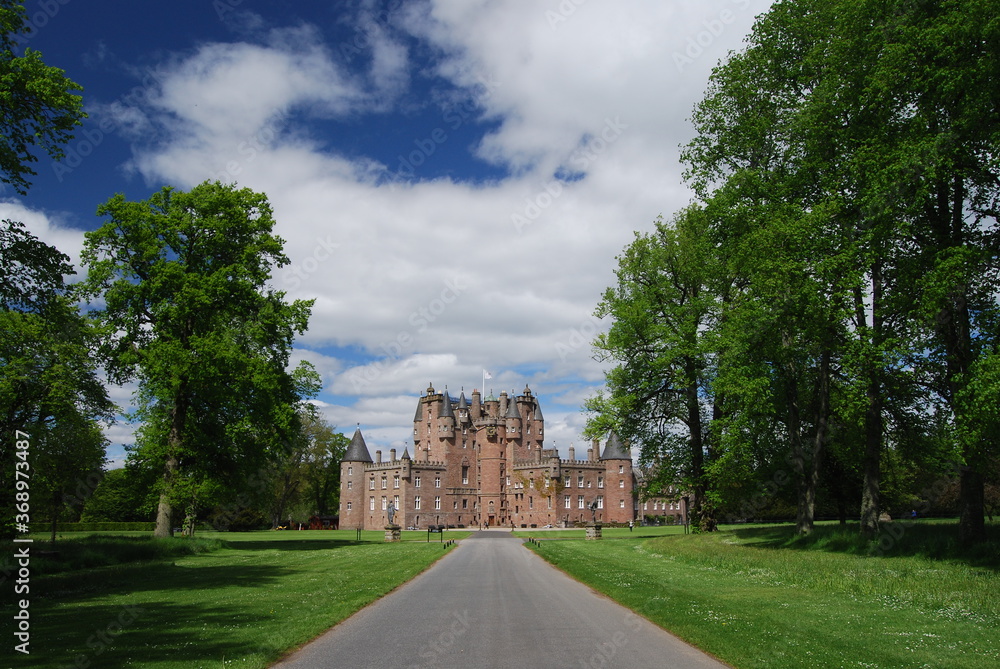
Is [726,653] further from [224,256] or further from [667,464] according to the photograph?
[224,256]

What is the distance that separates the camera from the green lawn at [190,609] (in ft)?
30.6

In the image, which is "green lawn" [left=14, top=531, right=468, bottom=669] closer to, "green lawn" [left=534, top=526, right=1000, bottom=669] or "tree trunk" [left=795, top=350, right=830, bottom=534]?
"green lawn" [left=534, top=526, right=1000, bottom=669]

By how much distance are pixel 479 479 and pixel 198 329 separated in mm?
72169

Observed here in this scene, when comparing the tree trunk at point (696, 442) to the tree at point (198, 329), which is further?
the tree trunk at point (696, 442)

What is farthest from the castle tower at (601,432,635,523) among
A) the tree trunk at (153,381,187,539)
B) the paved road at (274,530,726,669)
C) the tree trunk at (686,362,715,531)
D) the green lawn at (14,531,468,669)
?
the paved road at (274,530,726,669)

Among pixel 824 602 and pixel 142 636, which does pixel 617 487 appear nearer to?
pixel 824 602

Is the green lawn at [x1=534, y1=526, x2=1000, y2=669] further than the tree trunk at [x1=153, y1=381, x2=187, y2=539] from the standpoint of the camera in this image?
No

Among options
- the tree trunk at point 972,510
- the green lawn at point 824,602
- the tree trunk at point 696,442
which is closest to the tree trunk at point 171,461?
the green lawn at point 824,602

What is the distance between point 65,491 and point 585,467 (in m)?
66.8

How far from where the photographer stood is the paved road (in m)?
9.08

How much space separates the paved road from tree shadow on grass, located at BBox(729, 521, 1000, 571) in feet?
31.3

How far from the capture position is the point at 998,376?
14609mm

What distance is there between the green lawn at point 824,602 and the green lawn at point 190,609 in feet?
20.3

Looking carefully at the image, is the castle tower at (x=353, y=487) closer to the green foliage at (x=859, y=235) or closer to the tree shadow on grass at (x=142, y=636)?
the green foliage at (x=859, y=235)
